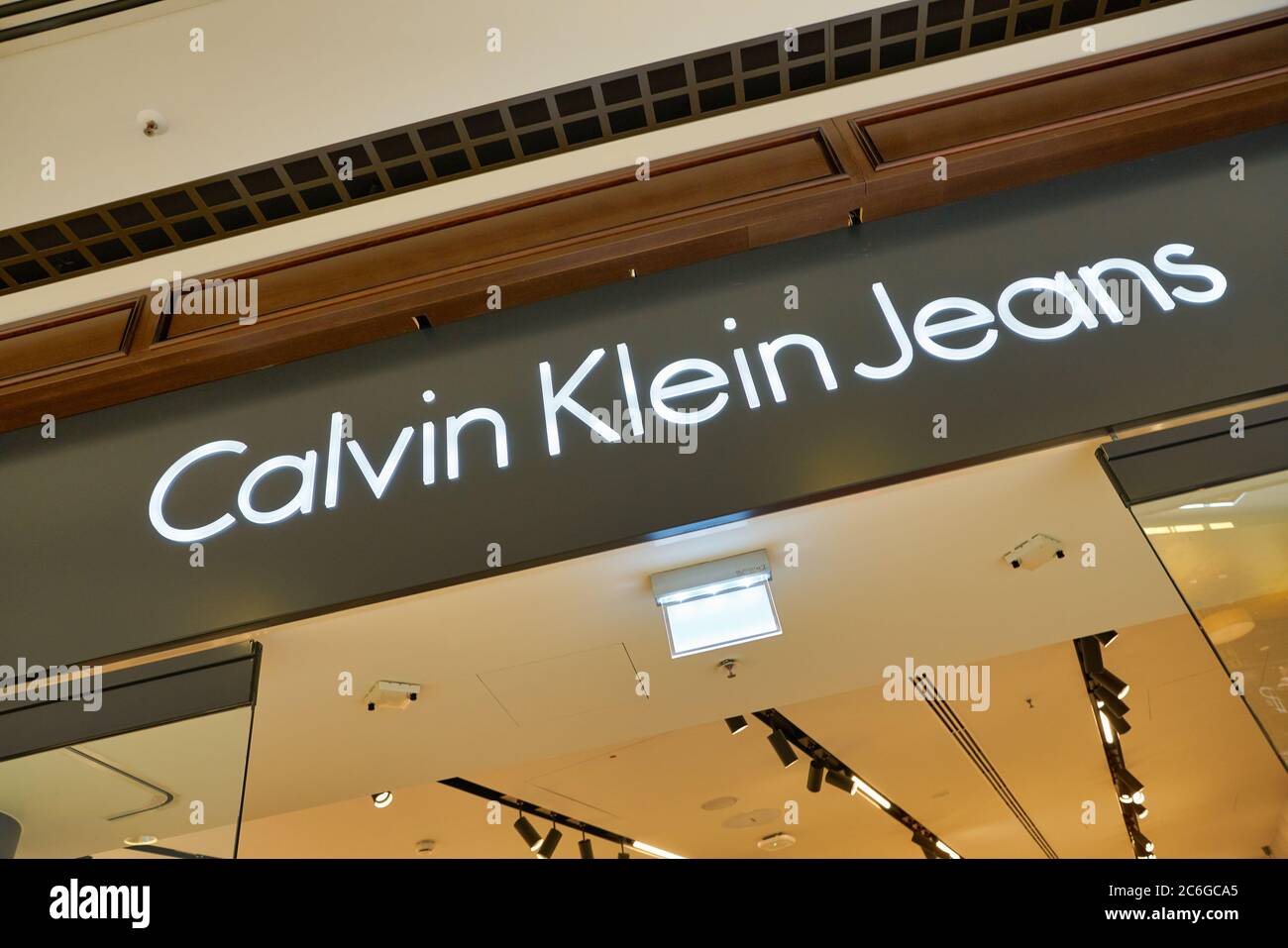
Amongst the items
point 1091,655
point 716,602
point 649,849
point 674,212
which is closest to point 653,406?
point 716,602

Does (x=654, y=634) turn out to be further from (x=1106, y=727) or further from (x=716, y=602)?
(x=1106, y=727)

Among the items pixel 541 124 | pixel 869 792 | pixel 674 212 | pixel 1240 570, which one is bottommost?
pixel 869 792

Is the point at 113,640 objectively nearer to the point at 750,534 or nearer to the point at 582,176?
the point at 750,534

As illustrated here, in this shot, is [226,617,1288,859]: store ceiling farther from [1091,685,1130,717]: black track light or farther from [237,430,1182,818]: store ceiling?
[237,430,1182,818]: store ceiling

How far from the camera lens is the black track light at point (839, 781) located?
18.3 ft

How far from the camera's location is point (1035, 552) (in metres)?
1.98

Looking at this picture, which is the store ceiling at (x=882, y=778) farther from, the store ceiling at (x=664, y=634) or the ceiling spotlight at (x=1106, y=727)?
the store ceiling at (x=664, y=634)

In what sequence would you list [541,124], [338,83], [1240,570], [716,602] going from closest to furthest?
1. [1240,570]
2. [716,602]
3. [338,83]
4. [541,124]

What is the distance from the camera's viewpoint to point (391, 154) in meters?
2.38

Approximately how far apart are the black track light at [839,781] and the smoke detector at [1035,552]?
3.96 metres

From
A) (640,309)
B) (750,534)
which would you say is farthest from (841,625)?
(640,309)

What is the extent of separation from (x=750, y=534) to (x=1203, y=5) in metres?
1.92

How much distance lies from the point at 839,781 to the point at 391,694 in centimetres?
428
